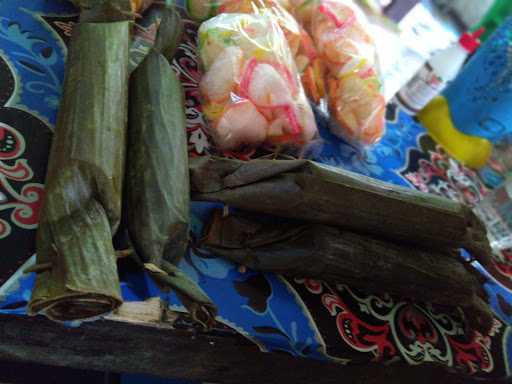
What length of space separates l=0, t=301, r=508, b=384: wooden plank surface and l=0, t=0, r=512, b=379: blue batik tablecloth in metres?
0.03

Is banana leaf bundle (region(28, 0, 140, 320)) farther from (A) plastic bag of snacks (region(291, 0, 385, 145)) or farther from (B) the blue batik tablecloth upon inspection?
(A) plastic bag of snacks (region(291, 0, 385, 145))

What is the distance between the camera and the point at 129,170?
2.23ft

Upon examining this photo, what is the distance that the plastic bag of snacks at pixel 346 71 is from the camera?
984mm

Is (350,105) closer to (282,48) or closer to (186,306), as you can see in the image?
(282,48)

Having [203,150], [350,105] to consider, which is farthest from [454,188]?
[203,150]

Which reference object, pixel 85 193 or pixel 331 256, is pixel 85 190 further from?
pixel 331 256

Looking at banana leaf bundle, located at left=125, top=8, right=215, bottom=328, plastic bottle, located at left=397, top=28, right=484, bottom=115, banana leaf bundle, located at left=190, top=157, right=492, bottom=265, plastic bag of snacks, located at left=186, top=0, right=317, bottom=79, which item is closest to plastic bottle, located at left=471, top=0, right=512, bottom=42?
plastic bottle, located at left=397, top=28, right=484, bottom=115

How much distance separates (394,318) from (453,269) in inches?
4.8

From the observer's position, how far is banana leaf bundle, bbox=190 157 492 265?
2.34ft

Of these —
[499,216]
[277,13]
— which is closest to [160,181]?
[277,13]

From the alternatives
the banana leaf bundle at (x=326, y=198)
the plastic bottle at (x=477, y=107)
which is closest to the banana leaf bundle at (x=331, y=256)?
the banana leaf bundle at (x=326, y=198)

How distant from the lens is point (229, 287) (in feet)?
2.30

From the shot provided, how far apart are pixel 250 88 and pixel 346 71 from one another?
249 mm

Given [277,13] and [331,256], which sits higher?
[277,13]
